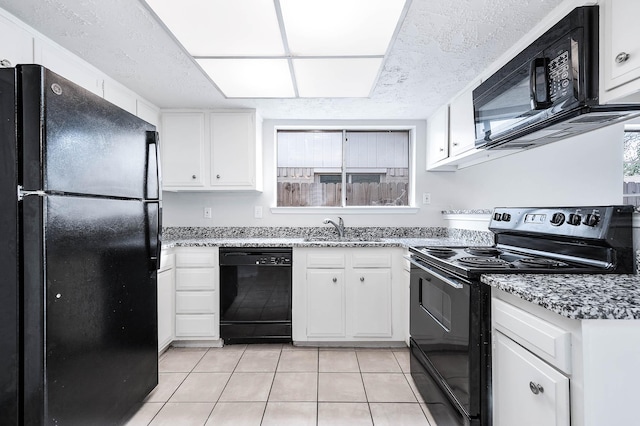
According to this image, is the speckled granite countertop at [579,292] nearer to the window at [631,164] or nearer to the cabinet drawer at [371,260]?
the window at [631,164]

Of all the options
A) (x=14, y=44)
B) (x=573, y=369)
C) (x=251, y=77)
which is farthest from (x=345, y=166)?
(x=573, y=369)

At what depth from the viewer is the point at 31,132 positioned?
3.84 ft

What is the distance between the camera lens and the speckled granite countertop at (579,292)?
34.8 inches

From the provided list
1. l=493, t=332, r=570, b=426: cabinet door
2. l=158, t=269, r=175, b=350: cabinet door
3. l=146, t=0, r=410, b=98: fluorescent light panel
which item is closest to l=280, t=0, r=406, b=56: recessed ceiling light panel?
l=146, t=0, r=410, b=98: fluorescent light panel

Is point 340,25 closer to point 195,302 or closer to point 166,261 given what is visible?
point 166,261

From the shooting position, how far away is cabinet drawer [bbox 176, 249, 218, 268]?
8.95ft

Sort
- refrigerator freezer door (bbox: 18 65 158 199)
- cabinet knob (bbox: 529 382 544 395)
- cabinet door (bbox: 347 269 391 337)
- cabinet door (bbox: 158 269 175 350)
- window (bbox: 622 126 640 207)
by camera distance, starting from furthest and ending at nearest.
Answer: cabinet door (bbox: 347 269 391 337), cabinet door (bbox: 158 269 175 350), window (bbox: 622 126 640 207), refrigerator freezer door (bbox: 18 65 158 199), cabinet knob (bbox: 529 382 544 395)

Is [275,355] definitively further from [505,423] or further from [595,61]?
[595,61]

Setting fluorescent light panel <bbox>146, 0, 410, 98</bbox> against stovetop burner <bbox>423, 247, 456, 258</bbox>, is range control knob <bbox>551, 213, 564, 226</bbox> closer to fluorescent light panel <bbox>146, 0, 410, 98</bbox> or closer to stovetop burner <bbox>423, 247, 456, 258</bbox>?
stovetop burner <bbox>423, 247, 456, 258</bbox>

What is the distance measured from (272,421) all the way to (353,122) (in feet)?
8.68

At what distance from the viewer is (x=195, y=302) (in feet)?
8.98

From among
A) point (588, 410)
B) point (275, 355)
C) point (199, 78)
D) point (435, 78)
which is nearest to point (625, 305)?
point (588, 410)

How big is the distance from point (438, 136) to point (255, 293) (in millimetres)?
2098

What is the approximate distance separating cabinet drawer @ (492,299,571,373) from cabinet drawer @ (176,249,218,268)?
7.03 feet
